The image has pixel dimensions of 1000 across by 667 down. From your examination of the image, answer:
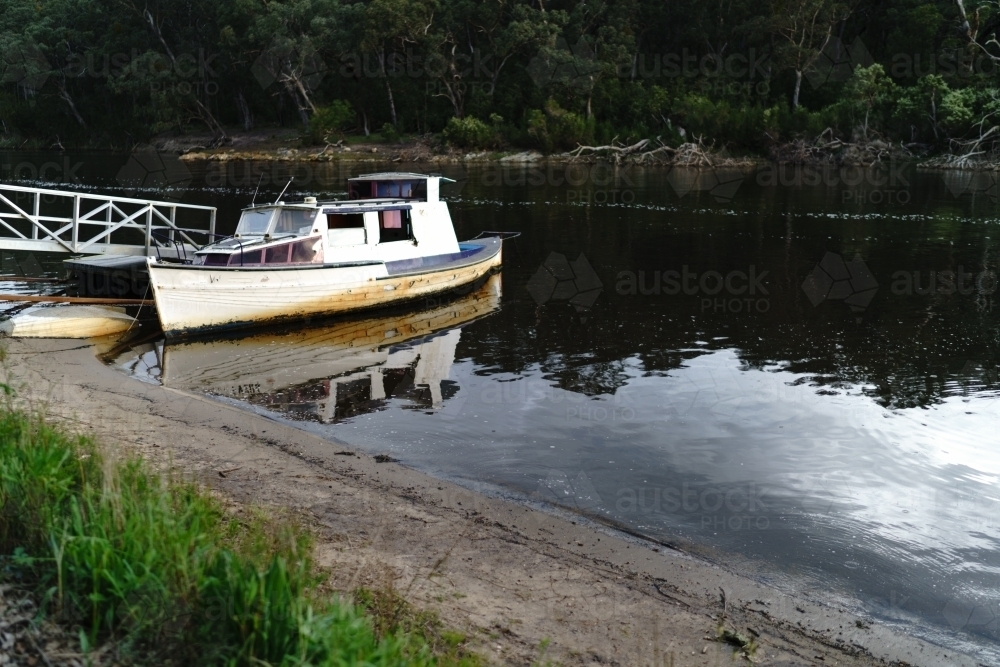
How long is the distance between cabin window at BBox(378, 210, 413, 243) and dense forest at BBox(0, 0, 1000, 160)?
40.4 metres

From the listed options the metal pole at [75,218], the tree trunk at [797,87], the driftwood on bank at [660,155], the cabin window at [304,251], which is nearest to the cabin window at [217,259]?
the cabin window at [304,251]

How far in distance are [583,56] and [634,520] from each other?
194 ft

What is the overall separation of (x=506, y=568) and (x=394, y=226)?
551 inches

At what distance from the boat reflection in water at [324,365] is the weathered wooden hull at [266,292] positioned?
1.24 ft

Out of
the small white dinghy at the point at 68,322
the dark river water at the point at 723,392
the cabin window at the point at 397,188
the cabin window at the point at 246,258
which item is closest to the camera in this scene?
the dark river water at the point at 723,392

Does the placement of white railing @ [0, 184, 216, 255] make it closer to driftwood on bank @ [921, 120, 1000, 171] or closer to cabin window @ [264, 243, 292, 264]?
cabin window @ [264, 243, 292, 264]

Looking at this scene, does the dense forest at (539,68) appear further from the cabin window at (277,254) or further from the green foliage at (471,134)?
the cabin window at (277,254)

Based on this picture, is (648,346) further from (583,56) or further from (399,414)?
(583,56)

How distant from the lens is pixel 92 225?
2869 centimetres

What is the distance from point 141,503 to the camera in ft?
22.0

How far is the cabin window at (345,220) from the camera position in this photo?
20.4 meters

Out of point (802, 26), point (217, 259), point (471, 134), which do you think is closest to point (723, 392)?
point (217, 259)

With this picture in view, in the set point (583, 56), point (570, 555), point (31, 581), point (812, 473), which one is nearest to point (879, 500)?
point (812, 473)

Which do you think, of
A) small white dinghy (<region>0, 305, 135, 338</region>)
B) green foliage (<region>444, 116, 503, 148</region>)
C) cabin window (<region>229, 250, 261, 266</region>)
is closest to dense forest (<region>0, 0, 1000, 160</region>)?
green foliage (<region>444, 116, 503, 148</region>)
